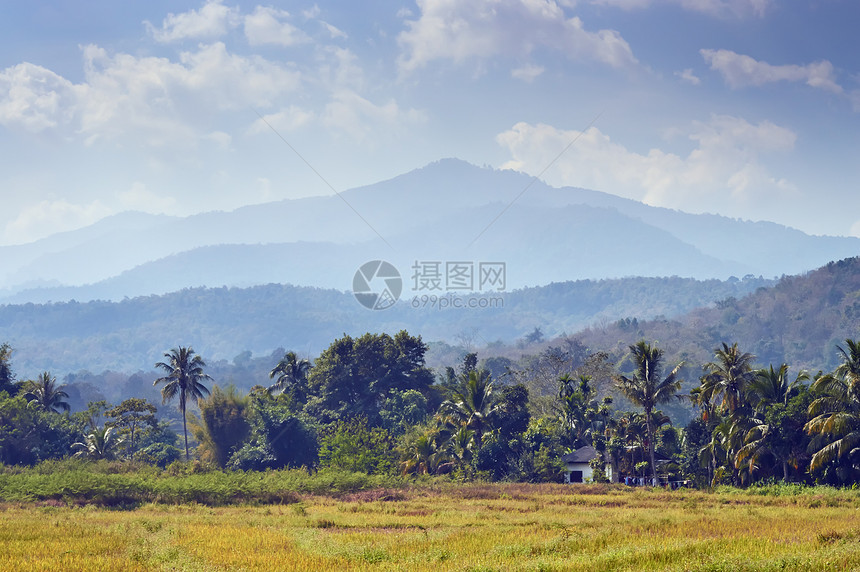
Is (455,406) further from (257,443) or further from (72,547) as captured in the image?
(72,547)

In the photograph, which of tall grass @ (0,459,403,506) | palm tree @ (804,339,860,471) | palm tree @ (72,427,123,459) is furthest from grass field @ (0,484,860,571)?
palm tree @ (72,427,123,459)

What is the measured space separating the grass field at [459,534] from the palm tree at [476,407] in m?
16.1

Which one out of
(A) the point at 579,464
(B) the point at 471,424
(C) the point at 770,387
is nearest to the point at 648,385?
(C) the point at 770,387

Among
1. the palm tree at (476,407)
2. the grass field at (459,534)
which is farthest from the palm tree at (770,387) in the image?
the palm tree at (476,407)

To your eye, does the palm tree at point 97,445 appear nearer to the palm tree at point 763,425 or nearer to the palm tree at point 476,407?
the palm tree at point 476,407

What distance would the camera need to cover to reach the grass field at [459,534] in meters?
25.4

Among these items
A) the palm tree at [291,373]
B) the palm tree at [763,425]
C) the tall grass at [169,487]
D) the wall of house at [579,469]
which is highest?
the palm tree at [291,373]

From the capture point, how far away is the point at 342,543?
30609mm

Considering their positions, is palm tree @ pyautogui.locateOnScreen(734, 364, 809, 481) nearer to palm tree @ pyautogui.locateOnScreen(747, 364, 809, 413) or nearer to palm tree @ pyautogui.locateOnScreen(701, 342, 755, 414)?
palm tree @ pyautogui.locateOnScreen(747, 364, 809, 413)

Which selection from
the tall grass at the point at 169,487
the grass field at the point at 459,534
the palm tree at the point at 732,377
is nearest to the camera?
the grass field at the point at 459,534

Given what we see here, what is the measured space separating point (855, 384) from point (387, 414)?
40627 mm

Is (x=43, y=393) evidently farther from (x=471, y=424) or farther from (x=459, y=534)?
(x=459, y=534)

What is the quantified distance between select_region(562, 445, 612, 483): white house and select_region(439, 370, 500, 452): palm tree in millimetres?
6844

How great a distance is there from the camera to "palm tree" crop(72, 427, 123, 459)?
74.4m
